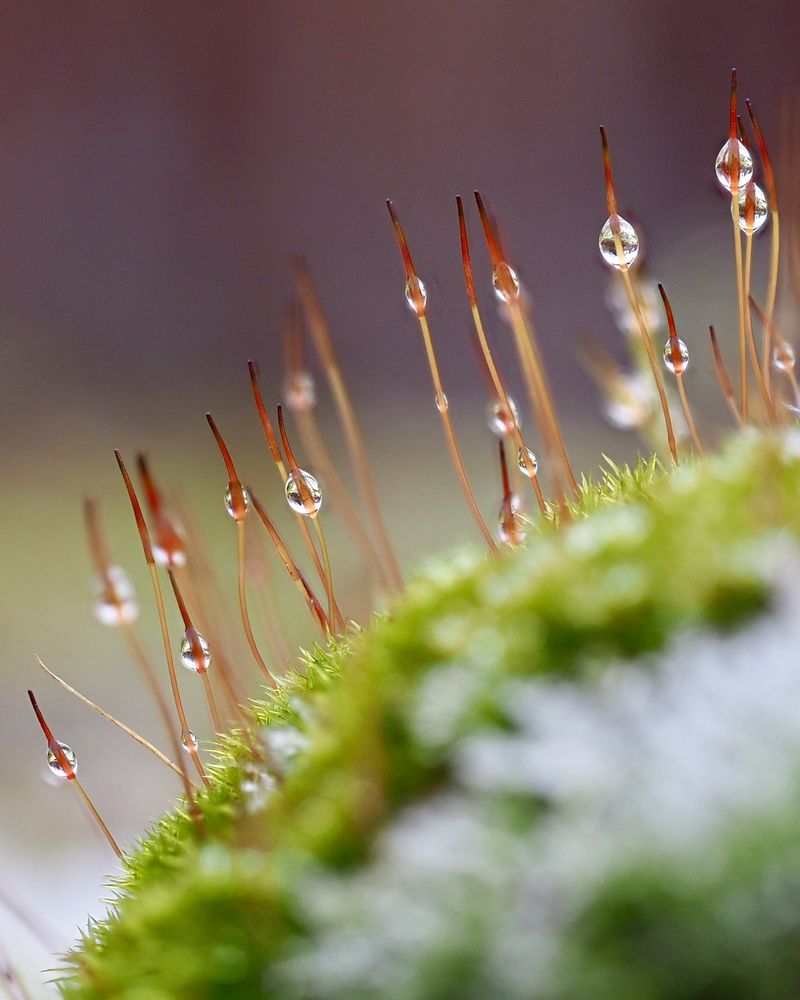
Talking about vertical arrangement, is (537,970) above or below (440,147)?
below

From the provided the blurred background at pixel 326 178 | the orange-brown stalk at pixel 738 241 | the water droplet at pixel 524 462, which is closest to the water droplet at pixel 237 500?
the water droplet at pixel 524 462

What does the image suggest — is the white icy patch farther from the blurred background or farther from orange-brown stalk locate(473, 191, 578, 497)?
the blurred background

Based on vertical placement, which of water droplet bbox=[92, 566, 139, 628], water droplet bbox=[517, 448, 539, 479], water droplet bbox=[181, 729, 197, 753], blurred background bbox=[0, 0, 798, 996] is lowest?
water droplet bbox=[181, 729, 197, 753]

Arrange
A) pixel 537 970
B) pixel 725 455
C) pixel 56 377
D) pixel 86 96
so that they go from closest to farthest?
pixel 537 970
pixel 725 455
pixel 56 377
pixel 86 96

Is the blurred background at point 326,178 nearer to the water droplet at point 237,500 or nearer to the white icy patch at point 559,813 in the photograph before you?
the water droplet at point 237,500

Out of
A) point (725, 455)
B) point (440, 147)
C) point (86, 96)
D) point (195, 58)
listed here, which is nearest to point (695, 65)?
point (440, 147)

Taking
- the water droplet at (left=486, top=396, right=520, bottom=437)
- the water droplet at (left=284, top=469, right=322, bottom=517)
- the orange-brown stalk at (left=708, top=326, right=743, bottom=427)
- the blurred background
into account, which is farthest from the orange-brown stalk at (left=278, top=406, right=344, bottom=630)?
the blurred background

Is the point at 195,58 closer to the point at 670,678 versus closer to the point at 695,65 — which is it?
the point at 695,65
